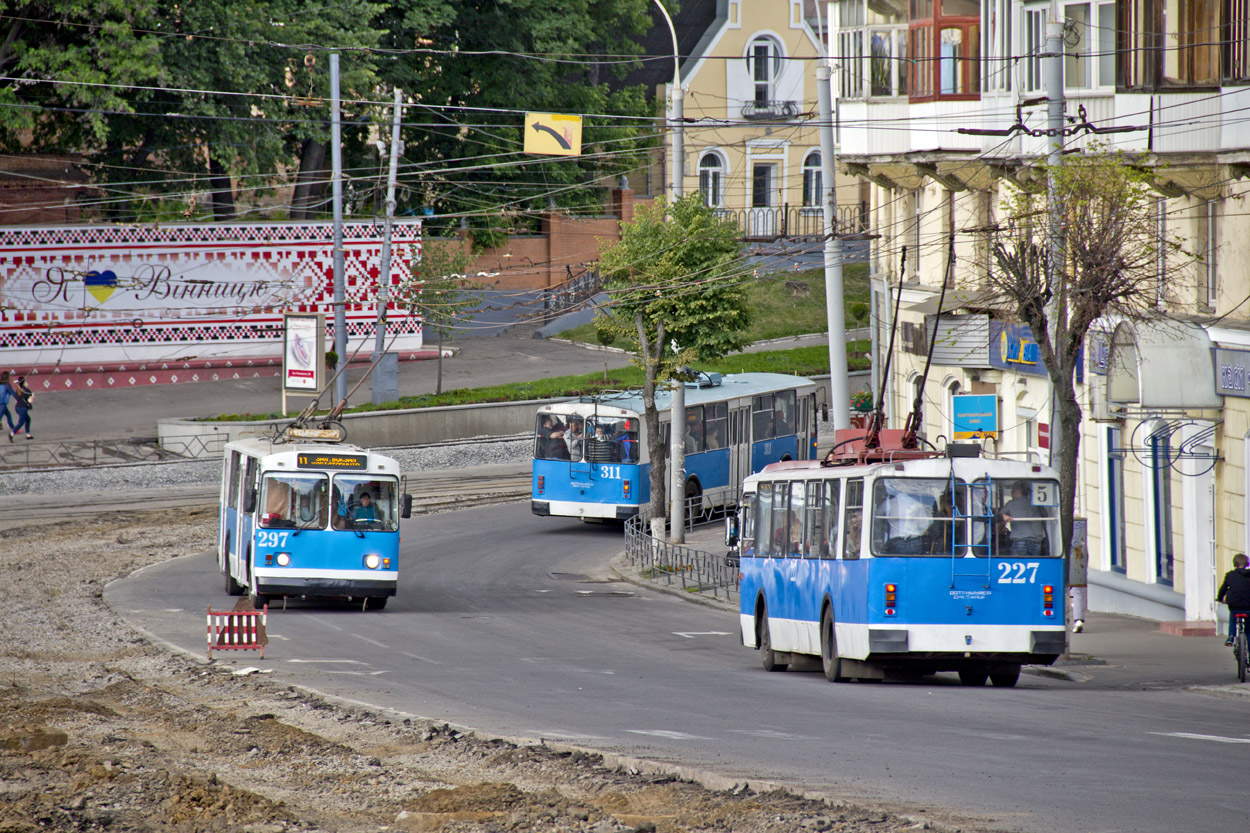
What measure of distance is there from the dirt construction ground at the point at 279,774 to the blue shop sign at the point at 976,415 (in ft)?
38.8

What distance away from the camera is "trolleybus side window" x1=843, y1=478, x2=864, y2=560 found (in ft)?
55.5

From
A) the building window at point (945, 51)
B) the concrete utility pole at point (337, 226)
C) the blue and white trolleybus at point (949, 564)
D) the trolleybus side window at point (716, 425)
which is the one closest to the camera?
the blue and white trolleybus at point (949, 564)

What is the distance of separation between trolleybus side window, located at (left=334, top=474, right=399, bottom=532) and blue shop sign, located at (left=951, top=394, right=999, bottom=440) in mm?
8633

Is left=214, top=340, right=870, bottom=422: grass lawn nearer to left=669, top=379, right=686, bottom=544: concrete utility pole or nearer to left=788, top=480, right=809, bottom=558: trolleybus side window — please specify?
left=669, top=379, right=686, bottom=544: concrete utility pole

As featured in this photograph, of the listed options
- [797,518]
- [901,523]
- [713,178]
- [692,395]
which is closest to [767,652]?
[797,518]

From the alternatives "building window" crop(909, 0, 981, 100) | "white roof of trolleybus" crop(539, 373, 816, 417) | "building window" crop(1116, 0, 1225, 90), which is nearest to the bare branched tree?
"building window" crop(1116, 0, 1225, 90)

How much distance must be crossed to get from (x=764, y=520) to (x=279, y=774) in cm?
985

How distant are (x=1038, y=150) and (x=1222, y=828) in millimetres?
18648

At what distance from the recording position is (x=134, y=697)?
621 inches

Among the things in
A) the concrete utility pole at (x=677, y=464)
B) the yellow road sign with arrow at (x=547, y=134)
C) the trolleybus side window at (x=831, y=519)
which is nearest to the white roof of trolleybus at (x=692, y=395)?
the concrete utility pole at (x=677, y=464)

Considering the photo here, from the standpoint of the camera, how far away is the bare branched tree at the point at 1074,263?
19016 millimetres

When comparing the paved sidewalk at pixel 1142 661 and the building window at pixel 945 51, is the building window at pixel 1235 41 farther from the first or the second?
the building window at pixel 945 51

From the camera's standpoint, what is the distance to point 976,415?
24031mm

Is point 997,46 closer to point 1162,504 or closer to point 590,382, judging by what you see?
point 1162,504
